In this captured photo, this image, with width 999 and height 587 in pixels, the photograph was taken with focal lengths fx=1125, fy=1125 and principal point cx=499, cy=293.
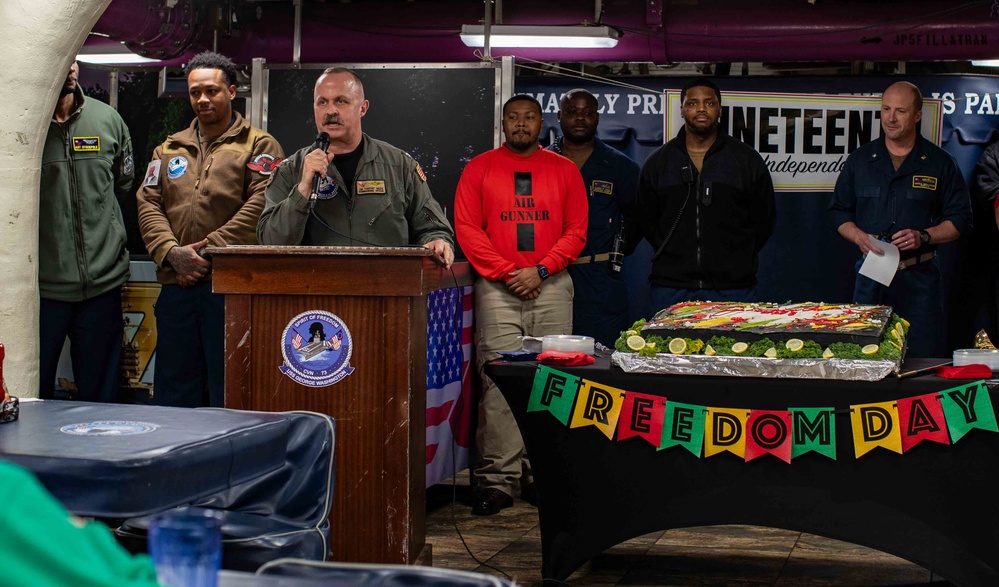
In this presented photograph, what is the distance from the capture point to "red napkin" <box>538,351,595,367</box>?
11.1ft

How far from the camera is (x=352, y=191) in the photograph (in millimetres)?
3904

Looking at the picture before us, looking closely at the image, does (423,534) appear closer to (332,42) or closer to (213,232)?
(213,232)

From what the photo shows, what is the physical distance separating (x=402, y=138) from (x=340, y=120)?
2079 mm

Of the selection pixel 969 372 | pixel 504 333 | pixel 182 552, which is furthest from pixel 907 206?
pixel 182 552

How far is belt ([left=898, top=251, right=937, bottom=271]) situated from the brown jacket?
9.66 feet

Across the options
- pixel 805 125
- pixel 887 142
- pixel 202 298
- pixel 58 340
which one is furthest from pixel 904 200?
pixel 58 340

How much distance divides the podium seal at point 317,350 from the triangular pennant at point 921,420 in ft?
5.08

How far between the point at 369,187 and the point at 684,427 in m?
1.40

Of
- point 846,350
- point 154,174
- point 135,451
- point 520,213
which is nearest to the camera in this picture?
point 135,451

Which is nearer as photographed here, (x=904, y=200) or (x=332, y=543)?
(x=332, y=543)

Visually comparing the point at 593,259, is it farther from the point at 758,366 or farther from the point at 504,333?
the point at 758,366

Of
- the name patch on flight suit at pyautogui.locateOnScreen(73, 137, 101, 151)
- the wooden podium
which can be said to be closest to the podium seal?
the wooden podium

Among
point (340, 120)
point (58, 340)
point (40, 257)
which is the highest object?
point (340, 120)

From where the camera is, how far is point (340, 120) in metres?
3.88
